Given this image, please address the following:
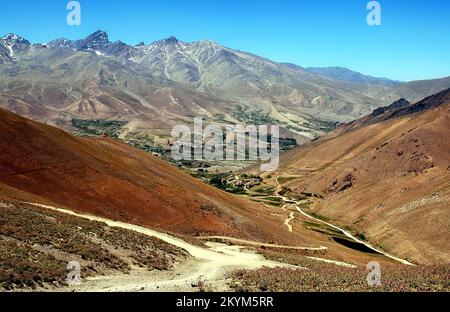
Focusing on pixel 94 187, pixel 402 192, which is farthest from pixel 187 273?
pixel 402 192

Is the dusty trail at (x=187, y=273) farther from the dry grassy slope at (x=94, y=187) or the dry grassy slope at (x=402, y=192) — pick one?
the dry grassy slope at (x=402, y=192)

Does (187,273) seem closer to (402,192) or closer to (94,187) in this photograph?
(94,187)

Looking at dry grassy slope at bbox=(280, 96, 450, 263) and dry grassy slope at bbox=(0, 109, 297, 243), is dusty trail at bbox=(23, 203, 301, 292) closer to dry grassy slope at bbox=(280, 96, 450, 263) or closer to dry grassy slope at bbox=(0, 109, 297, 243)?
dry grassy slope at bbox=(0, 109, 297, 243)

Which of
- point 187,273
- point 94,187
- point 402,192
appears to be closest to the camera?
point 187,273

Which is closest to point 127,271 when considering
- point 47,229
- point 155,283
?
point 155,283

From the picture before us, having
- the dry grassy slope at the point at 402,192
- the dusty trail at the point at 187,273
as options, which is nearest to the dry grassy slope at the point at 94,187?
the dusty trail at the point at 187,273

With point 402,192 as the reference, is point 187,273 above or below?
below

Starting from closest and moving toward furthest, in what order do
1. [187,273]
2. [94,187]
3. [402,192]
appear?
1. [187,273]
2. [94,187]
3. [402,192]
